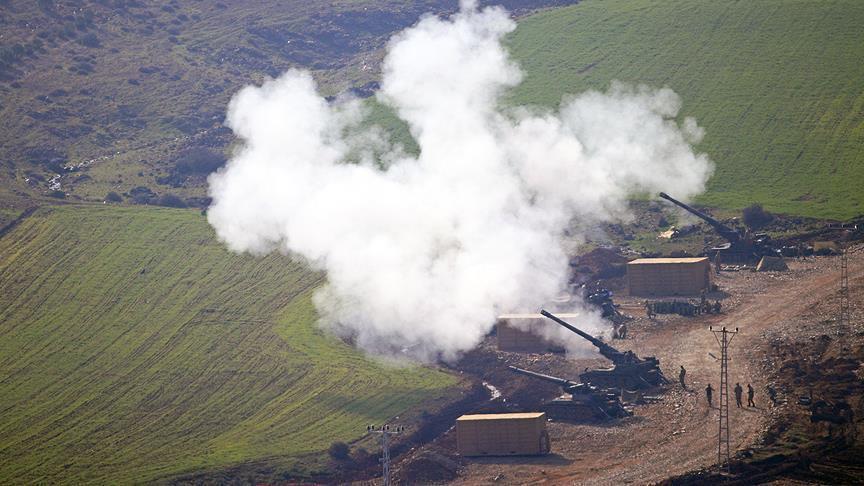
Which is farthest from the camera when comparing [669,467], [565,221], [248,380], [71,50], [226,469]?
[71,50]

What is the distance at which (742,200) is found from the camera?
11050 centimetres

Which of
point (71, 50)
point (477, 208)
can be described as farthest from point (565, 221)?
point (71, 50)

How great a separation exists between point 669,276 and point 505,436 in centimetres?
2945

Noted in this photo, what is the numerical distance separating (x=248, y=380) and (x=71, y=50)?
84477mm

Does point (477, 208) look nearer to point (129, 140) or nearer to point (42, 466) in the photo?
point (42, 466)

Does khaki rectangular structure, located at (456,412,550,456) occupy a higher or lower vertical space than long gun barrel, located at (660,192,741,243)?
lower

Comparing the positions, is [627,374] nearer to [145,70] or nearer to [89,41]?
[145,70]

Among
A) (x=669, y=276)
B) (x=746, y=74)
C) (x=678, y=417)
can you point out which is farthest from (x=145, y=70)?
(x=678, y=417)

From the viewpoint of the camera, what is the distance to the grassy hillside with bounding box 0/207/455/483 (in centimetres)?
7250

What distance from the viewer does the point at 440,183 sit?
98.5 metres

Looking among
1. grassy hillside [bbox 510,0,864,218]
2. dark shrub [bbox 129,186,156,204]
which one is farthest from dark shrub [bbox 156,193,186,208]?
grassy hillside [bbox 510,0,864,218]

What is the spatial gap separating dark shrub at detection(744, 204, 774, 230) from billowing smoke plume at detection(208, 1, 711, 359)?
805cm

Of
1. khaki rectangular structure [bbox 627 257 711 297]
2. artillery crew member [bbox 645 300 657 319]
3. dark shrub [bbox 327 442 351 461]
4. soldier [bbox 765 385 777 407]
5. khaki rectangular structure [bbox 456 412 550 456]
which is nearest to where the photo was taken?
khaki rectangular structure [bbox 456 412 550 456]

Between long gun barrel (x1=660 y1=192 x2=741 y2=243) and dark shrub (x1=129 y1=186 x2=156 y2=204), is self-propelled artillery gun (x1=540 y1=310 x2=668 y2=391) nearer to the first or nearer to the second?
long gun barrel (x1=660 y1=192 x2=741 y2=243)
